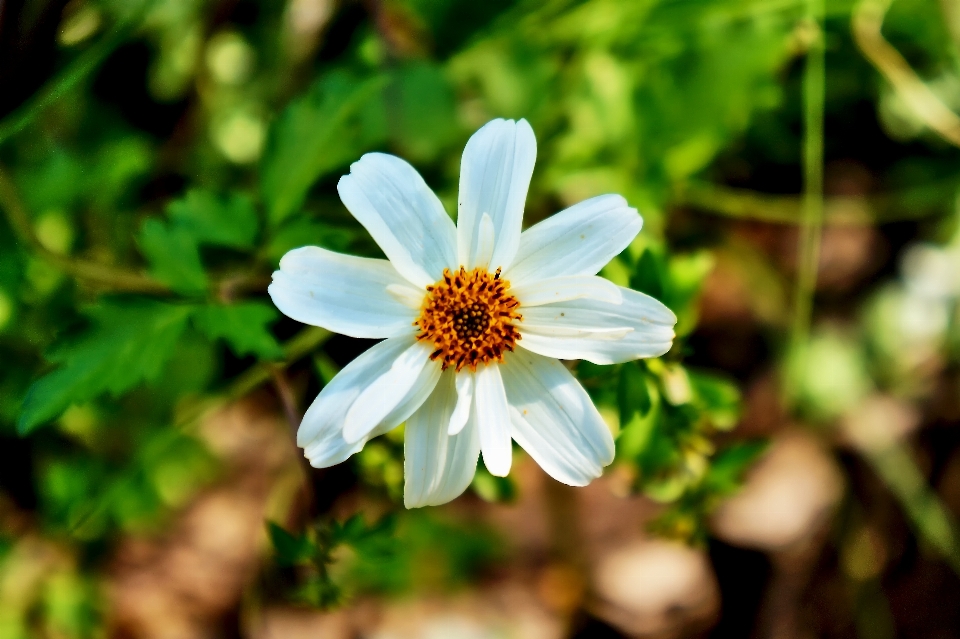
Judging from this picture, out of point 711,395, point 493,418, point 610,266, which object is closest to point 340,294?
point 493,418

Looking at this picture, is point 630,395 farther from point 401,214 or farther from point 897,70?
point 897,70

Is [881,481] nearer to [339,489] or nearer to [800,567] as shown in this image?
[800,567]

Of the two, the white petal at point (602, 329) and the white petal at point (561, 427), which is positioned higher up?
the white petal at point (602, 329)

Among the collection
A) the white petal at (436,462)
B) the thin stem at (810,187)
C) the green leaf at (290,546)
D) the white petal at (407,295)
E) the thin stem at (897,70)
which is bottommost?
the green leaf at (290,546)

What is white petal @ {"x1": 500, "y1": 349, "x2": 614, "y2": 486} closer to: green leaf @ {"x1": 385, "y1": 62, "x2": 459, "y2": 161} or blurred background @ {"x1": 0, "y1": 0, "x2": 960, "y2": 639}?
blurred background @ {"x1": 0, "y1": 0, "x2": 960, "y2": 639}

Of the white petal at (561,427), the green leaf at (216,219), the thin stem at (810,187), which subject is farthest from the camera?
the thin stem at (810,187)

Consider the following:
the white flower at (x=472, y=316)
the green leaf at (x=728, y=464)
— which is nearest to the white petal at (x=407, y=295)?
the white flower at (x=472, y=316)

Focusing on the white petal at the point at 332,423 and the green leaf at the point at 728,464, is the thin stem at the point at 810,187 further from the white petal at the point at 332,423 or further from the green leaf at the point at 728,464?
the white petal at the point at 332,423
